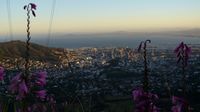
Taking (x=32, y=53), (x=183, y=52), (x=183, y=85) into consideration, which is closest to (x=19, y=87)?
(x=183, y=85)

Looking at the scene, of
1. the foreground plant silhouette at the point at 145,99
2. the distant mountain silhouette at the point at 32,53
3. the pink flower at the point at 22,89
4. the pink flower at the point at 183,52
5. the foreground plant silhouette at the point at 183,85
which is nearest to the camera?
the pink flower at the point at 22,89

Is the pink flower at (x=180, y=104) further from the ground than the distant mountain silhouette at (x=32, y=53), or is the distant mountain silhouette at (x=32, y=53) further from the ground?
the pink flower at (x=180, y=104)

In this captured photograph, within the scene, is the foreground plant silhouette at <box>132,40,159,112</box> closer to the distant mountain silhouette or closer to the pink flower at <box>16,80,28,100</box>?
the pink flower at <box>16,80,28,100</box>

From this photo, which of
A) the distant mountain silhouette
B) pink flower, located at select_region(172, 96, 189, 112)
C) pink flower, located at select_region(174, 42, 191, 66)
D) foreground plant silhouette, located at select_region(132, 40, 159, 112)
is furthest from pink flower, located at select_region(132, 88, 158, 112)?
the distant mountain silhouette

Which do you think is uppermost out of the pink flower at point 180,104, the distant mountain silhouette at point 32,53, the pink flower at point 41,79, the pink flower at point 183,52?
the pink flower at point 183,52

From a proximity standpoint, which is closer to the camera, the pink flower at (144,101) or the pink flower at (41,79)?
the pink flower at (144,101)

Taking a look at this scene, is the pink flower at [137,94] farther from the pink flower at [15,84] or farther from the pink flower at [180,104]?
the pink flower at [15,84]

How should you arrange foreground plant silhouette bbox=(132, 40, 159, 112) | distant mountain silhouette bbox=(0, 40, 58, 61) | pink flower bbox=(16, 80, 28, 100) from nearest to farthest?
pink flower bbox=(16, 80, 28, 100), foreground plant silhouette bbox=(132, 40, 159, 112), distant mountain silhouette bbox=(0, 40, 58, 61)

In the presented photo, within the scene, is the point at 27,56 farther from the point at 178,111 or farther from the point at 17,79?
the point at 178,111

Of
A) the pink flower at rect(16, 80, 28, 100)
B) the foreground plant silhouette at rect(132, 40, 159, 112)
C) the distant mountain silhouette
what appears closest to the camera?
the pink flower at rect(16, 80, 28, 100)

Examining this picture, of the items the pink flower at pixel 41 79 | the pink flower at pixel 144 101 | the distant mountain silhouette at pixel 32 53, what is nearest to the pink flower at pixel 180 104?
the pink flower at pixel 144 101

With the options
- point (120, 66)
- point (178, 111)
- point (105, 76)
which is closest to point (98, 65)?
point (120, 66)

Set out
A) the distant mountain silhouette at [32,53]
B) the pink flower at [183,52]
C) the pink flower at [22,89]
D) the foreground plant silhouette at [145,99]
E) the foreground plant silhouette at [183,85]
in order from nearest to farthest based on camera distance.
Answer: the pink flower at [22,89], the foreground plant silhouette at [183,85], the foreground plant silhouette at [145,99], the pink flower at [183,52], the distant mountain silhouette at [32,53]

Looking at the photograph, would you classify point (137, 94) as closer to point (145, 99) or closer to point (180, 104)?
point (145, 99)
